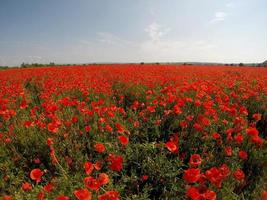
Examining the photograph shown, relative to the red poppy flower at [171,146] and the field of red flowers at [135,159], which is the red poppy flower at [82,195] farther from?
the red poppy flower at [171,146]

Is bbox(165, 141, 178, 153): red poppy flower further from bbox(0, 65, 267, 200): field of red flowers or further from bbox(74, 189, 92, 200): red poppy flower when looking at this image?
bbox(74, 189, 92, 200): red poppy flower

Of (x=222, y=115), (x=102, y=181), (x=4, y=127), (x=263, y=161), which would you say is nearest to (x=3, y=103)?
(x=4, y=127)

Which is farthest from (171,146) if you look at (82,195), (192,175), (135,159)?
(82,195)

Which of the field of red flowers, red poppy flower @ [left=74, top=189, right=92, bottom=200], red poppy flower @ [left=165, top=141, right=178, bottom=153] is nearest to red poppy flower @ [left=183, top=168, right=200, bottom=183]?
the field of red flowers

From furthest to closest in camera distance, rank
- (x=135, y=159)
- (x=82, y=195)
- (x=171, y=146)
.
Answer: (x=135, y=159) < (x=171, y=146) < (x=82, y=195)

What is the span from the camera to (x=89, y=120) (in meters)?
4.25

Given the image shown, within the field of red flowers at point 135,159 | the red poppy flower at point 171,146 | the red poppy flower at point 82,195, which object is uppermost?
the red poppy flower at point 171,146

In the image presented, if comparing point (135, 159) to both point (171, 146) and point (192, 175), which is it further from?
point (192, 175)

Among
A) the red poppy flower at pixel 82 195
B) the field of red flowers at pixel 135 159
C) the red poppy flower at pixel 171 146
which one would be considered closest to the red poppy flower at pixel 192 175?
the field of red flowers at pixel 135 159

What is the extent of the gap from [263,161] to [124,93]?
14.2 ft

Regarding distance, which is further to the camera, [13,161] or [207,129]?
[207,129]

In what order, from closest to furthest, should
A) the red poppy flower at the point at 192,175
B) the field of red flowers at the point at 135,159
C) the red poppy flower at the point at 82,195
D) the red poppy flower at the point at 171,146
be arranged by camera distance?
1. the red poppy flower at the point at 82,195
2. the red poppy flower at the point at 192,175
3. the field of red flowers at the point at 135,159
4. the red poppy flower at the point at 171,146

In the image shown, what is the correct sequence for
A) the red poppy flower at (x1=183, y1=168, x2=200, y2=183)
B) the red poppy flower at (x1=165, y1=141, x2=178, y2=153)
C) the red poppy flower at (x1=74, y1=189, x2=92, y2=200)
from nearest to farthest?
the red poppy flower at (x1=74, y1=189, x2=92, y2=200)
the red poppy flower at (x1=183, y1=168, x2=200, y2=183)
the red poppy flower at (x1=165, y1=141, x2=178, y2=153)

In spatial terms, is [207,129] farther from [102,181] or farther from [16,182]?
[16,182]
